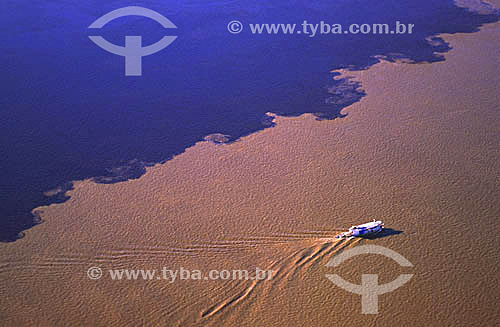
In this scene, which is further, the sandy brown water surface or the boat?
the boat

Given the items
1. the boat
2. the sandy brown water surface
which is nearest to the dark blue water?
the sandy brown water surface

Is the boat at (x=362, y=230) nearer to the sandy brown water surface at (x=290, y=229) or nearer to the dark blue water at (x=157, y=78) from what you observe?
the sandy brown water surface at (x=290, y=229)

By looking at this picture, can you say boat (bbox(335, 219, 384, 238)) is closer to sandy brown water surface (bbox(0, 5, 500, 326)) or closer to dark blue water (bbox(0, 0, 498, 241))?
sandy brown water surface (bbox(0, 5, 500, 326))

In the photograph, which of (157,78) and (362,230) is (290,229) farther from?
(157,78)

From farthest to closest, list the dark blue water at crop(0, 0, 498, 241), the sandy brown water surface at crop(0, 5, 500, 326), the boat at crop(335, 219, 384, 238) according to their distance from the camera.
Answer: the dark blue water at crop(0, 0, 498, 241) → the boat at crop(335, 219, 384, 238) → the sandy brown water surface at crop(0, 5, 500, 326)

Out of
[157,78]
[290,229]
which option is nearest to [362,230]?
[290,229]

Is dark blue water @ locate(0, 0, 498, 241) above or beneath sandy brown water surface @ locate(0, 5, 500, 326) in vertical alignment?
above

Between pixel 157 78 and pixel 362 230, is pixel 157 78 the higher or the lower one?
the higher one

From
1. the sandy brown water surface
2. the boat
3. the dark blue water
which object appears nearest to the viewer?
the sandy brown water surface
